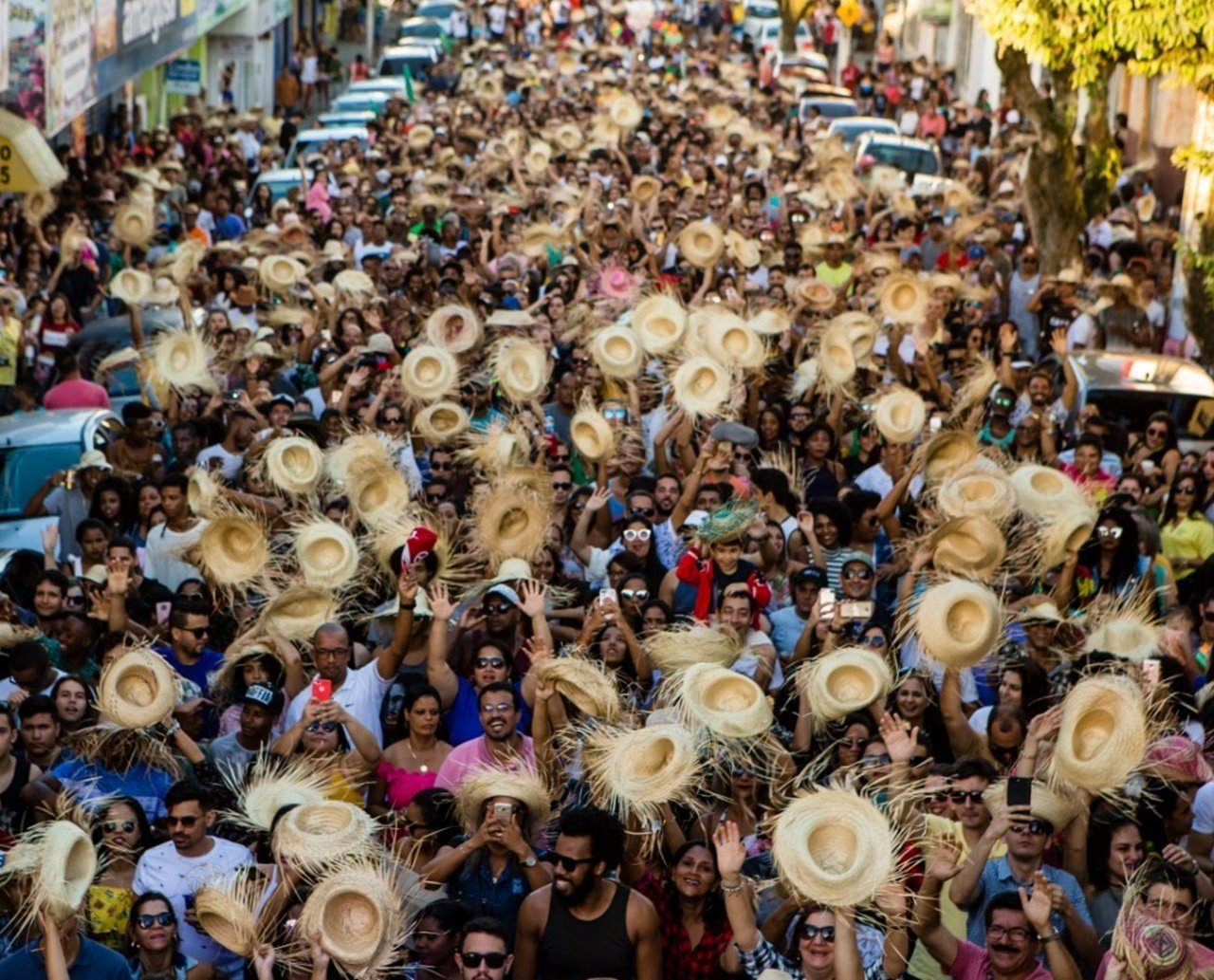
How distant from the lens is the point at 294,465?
12641mm

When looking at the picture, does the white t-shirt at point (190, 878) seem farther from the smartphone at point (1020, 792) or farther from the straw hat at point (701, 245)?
the straw hat at point (701, 245)

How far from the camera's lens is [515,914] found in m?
8.02

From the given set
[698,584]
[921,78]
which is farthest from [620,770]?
[921,78]

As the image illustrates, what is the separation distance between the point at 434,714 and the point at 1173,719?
116 inches

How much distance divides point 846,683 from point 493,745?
144 cm

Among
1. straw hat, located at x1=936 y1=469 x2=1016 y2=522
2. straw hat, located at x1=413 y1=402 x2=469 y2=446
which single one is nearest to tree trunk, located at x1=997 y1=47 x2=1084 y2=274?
straw hat, located at x1=413 y1=402 x2=469 y2=446

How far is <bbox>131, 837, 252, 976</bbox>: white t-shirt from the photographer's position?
7945 millimetres

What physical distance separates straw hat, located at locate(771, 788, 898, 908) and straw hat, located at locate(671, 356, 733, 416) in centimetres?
634

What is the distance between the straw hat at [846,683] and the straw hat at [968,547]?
194cm

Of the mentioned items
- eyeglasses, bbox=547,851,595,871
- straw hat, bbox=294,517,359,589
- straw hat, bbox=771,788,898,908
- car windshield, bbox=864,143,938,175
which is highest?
straw hat, bbox=771,788,898,908

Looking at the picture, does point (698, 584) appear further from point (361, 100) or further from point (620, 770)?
point (361, 100)

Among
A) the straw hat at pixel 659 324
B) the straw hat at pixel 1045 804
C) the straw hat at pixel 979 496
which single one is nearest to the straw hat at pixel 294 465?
the straw hat at pixel 659 324

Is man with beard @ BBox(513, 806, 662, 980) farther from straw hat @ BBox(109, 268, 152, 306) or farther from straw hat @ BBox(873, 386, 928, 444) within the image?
straw hat @ BBox(109, 268, 152, 306)

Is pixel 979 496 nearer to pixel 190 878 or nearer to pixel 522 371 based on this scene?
pixel 522 371
